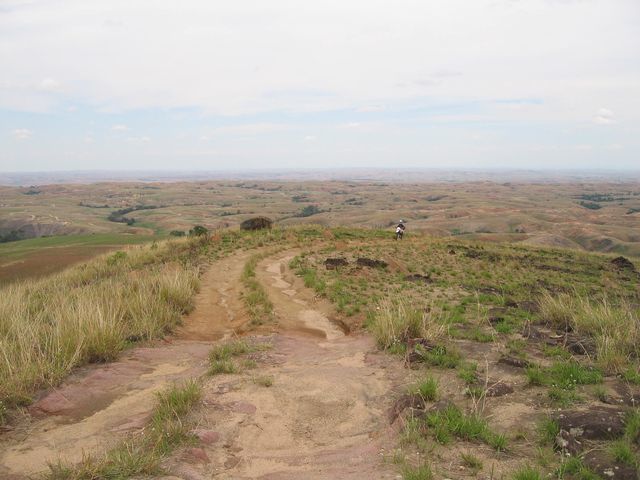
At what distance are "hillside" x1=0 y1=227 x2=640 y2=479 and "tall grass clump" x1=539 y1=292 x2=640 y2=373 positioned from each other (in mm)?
31

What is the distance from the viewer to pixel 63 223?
88.2 m

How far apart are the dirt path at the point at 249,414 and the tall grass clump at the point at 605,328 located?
3.16 meters

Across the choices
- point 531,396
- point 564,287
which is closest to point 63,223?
point 564,287

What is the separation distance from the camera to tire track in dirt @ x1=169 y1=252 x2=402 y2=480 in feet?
15.6

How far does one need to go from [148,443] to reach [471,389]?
411cm

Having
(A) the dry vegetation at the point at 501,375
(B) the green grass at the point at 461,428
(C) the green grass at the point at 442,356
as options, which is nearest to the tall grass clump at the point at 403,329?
(A) the dry vegetation at the point at 501,375

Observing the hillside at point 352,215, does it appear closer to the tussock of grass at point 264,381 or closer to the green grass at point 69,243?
the green grass at point 69,243

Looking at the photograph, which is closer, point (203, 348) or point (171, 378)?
point (171, 378)

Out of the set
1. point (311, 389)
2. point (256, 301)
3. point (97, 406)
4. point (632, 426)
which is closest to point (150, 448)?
point (97, 406)

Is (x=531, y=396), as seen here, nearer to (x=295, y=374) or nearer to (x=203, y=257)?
(x=295, y=374)

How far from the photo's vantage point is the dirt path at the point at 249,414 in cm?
479

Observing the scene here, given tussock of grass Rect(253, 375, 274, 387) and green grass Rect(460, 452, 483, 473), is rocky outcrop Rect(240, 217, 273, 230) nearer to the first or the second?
tussock of grass Rect(253, 375, 274, 387)

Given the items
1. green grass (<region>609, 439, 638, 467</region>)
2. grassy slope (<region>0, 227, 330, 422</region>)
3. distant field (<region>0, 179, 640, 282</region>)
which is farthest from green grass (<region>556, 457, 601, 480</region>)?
distant field (<region>0, 179, 640, 282</region>)

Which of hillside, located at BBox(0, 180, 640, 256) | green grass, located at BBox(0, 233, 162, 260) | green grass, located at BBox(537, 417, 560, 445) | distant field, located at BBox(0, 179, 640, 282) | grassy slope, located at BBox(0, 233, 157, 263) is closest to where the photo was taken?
green grass, located at BBox(537, 417, 560, 445)
